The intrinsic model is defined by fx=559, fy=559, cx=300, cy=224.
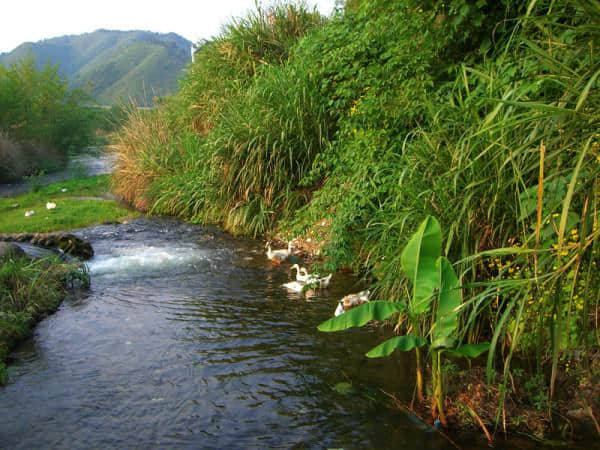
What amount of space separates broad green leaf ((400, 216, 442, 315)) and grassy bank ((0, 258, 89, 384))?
380 cm

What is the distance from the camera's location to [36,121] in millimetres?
24781

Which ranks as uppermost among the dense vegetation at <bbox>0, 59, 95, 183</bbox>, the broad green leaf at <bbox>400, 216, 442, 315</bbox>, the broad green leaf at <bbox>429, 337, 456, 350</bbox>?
the dense vegetation at <bbox>0, 59, 95, 183</bbox>

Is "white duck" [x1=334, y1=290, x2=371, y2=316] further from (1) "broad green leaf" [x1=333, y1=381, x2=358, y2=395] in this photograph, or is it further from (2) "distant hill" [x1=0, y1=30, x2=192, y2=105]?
(2) "distant hill" [x1=0, y1=30, x2=192, y2=105]

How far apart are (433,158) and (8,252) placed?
5.64 metres

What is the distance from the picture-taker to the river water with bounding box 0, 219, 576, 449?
13.2 ft

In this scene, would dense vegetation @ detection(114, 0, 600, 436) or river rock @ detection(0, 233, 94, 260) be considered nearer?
dense vegetation @ detection(114, 0, 600, 436)

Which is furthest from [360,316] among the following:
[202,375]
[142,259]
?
[142,259]

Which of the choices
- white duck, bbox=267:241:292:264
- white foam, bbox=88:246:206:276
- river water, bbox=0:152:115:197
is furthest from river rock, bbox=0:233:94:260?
river water, bbox=0:152:115:197

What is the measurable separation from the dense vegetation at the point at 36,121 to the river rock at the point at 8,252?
1486 cm

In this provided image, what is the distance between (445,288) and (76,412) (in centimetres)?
301

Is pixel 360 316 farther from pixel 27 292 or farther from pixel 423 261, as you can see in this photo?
pixel 27 292

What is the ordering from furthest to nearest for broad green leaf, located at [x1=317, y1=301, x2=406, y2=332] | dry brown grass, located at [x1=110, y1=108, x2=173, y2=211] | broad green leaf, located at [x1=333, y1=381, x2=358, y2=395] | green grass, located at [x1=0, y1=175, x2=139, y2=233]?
dry brown grass, located at [x1=110, y1=108, x2=173, y2=211]
green grass, located at [x1=0, y1=175, x2=139, y2=233]
broad green leaf, located at [x1=333, y1=381, x2=358, y2=395]
broad green leaf, located at [x1=317, y1=301, x2=406, y2=332]

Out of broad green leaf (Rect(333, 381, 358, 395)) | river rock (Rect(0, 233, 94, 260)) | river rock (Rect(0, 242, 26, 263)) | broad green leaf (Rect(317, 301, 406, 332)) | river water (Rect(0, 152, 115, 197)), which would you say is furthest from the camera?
river water (Rect(0, 152, 115, 197))

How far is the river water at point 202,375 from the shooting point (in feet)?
13.2
